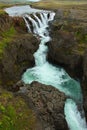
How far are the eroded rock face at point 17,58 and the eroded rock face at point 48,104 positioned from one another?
404 centimetres

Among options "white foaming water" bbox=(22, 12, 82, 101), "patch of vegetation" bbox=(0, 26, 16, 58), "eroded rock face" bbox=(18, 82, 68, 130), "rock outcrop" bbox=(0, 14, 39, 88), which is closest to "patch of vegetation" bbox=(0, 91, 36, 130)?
"eroded rock face" bbox=(18, 82, 68, 130)

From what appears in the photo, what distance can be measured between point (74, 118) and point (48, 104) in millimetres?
2557

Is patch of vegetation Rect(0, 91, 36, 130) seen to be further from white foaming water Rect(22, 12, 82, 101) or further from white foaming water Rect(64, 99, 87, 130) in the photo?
white foaming water Rect(22, 12, 82, 101)

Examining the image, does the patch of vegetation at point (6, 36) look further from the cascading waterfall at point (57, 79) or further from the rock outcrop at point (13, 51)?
the cascading waterfall at point (57, 79)

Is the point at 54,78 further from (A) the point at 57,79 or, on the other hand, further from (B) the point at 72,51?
(B) the point at 72,51

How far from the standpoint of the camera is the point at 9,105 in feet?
69.1

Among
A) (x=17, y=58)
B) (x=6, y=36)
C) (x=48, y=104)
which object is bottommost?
(x=17, y=58)

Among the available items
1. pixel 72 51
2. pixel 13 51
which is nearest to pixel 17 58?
pixel 13 51

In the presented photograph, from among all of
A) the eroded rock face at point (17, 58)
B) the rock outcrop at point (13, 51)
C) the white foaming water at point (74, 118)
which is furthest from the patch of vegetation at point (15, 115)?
the eroded rock face at point (17, 58)

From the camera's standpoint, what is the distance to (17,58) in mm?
33938

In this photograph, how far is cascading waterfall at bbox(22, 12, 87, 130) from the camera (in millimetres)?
24453

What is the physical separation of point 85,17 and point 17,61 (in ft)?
62.3

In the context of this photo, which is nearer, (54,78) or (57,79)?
(57,79)

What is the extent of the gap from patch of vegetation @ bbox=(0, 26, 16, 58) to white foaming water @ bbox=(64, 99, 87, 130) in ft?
32.9
